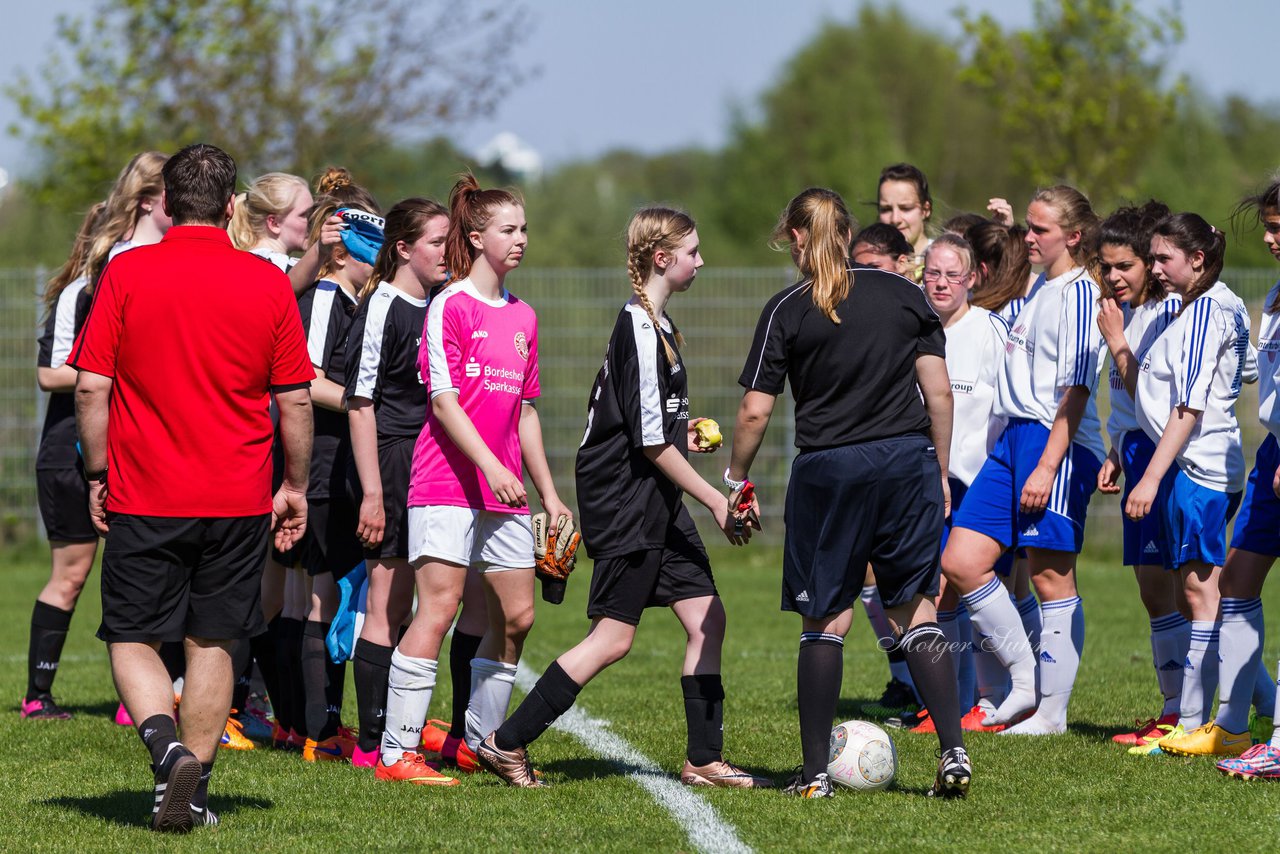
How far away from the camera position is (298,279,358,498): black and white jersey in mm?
6387

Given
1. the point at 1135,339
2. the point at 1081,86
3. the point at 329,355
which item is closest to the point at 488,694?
the point at 329,355

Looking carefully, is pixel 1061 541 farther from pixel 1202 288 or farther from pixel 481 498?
pixel 481 498

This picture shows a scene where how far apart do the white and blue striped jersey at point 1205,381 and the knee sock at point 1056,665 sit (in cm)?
95

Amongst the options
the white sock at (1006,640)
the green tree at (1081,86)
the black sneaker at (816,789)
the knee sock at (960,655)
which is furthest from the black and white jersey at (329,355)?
the green tree at (1081,86)

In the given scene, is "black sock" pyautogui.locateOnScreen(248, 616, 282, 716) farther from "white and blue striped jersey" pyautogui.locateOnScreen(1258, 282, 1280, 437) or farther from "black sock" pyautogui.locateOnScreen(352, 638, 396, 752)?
"white and blue striped jersey" pyautogui.locateOnScreen(1258, 282, 1280, 437)

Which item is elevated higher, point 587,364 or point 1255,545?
point 587,364

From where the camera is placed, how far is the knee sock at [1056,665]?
22.3ft

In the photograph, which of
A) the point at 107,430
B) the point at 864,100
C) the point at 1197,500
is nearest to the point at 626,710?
the point at 1197,500

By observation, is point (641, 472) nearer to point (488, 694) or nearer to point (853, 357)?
point (853, 357)

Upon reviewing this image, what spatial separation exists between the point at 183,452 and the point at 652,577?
1.73 meters

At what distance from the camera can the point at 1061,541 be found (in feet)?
22.0

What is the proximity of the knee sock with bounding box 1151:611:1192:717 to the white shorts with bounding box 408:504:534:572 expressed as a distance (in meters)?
2.90

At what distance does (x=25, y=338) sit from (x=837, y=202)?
11.7m

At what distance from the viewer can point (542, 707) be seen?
554cm
